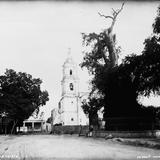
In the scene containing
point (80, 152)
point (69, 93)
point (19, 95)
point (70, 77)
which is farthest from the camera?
point (69, 93)

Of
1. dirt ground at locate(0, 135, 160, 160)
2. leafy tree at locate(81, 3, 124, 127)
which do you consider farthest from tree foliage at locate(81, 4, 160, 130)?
dirt ground at locate(0, 135, 160, 160)

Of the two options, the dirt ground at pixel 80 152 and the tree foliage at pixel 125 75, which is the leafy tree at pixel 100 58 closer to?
the tree foliage at pixel 125 75

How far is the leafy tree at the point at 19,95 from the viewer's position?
5056cm

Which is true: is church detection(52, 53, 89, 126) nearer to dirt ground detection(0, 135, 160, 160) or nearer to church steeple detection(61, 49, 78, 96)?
church steeple detection(61, 49, 78, 96)

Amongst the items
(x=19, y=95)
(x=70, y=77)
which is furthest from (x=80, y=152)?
(x=70, y=77)

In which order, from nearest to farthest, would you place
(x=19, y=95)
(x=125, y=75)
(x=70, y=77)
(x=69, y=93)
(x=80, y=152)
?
1. (x=80, y=152)
2. (x=125, y=75)
3. (x=19, y=95)
4. (x=70, y=77)
5. (x=69, y=93)

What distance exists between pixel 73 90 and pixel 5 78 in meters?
16.7

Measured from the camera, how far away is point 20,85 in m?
53.2

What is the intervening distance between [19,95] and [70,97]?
16.1 m

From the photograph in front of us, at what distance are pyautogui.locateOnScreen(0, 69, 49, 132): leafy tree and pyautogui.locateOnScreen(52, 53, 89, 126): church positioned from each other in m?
10.6

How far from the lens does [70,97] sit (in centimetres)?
6538

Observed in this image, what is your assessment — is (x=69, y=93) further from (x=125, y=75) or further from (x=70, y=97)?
(x=125, y=75)

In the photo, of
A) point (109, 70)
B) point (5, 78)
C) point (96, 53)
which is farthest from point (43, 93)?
point (109, 70)

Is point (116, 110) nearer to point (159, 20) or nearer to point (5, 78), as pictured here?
point (159, 20)
